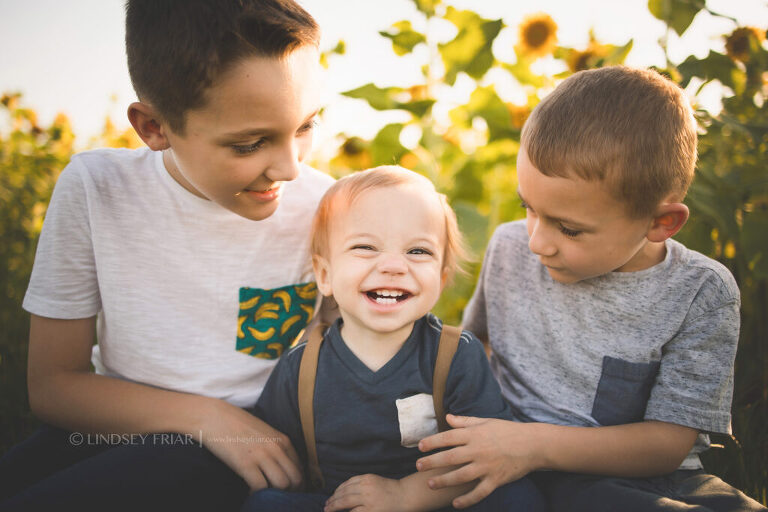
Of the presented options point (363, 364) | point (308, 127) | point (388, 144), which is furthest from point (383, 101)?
point (363, 364)

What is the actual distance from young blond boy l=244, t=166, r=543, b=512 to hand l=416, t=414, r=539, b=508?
5cm

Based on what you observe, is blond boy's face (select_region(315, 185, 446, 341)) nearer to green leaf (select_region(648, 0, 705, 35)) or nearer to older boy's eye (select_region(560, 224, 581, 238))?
older boy's eye (select_region(560, 224, 581, 238))

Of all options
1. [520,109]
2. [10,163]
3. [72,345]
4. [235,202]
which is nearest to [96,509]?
[72,345]

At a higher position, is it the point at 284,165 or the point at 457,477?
the point at 284,165

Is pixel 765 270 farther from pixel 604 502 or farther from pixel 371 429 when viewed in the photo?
pixel 371 429

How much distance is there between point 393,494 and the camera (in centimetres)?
123

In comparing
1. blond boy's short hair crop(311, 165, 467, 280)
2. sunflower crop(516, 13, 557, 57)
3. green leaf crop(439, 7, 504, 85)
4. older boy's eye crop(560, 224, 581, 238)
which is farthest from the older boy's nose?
sunflower crop(516, 13, 557, 57)

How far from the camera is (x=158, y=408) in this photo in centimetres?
139

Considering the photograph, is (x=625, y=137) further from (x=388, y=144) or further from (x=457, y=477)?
(x=388, y=144)

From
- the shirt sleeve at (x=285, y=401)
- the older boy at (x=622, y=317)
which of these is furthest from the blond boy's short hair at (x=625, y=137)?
the shirt sleeve at (x=285, y=401)

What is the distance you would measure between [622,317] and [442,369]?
495 millimetres

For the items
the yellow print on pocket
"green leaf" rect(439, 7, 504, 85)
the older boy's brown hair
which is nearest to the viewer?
the older boy's brown hair

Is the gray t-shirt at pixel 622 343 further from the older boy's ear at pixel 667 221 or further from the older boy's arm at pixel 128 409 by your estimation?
the older boy's arm at pixel 128 409

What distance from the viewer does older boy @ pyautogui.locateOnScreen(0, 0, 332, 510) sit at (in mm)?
1193
